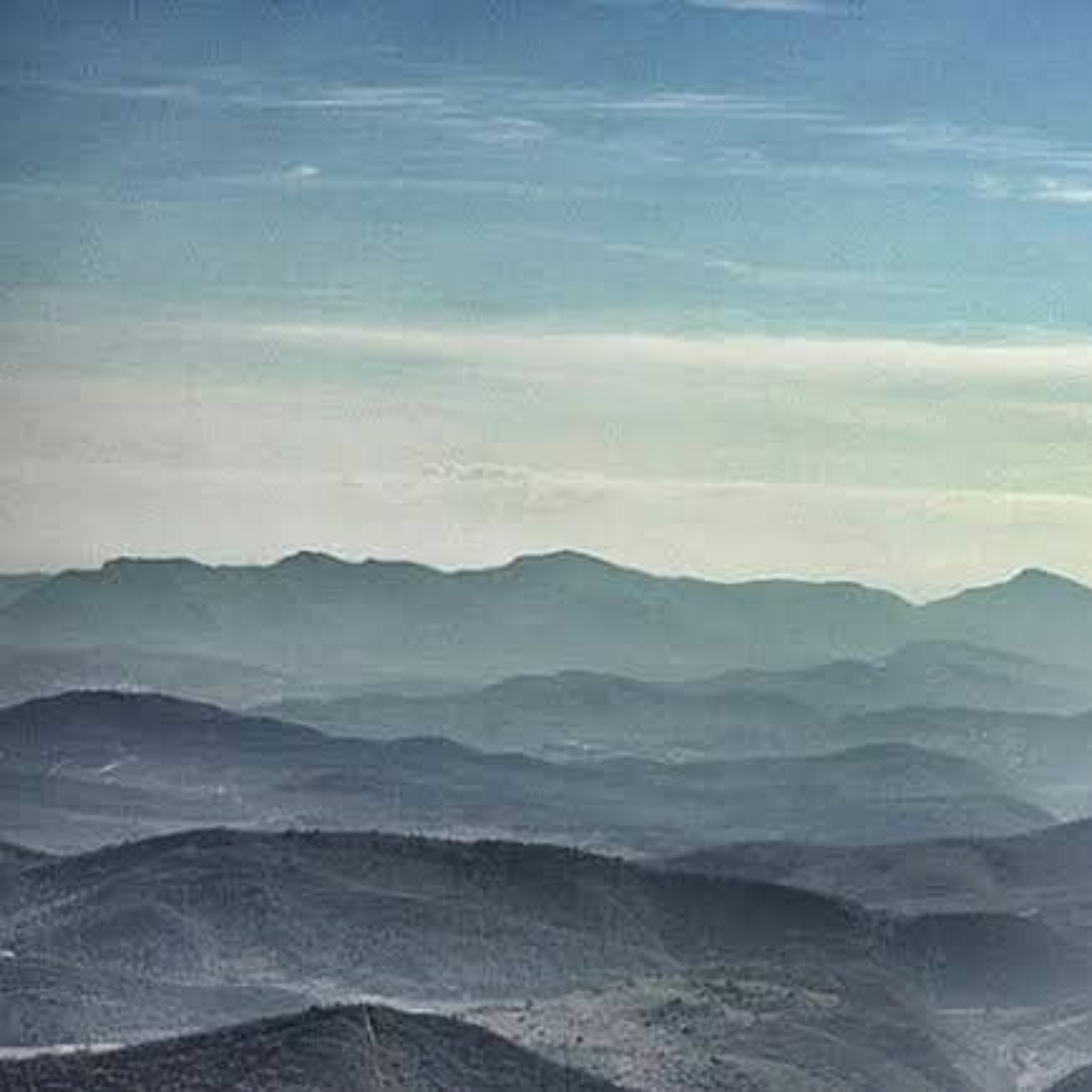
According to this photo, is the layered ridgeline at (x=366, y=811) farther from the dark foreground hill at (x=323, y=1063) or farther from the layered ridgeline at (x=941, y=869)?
the dark foreground hill at (x=323, y=1063)

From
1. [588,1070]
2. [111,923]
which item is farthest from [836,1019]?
[111,923]

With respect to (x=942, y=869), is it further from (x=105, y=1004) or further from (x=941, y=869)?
(x=105, y=1004)

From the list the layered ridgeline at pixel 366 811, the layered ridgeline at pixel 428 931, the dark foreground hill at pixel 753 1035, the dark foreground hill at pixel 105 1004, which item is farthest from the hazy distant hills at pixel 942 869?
the dark foreground hill at pixel 105 1004

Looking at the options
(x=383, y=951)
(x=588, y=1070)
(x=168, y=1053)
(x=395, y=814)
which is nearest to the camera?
(x=168, y=1053)

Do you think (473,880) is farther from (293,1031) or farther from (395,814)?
(395,814)

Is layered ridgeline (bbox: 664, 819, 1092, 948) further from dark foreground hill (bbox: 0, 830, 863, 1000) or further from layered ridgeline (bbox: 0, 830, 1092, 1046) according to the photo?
dark foreground hill (bbox: 0, 830, 863, 1000)
